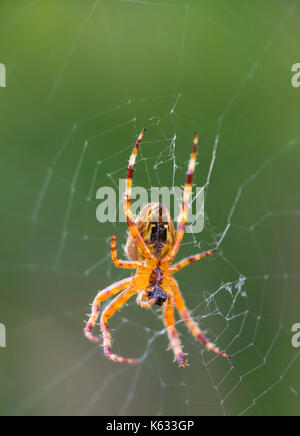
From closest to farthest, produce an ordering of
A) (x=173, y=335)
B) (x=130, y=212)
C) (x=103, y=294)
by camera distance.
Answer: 1. (x=130, y=212)
2. (x=103, y=294)
3. (x=173, y=335)

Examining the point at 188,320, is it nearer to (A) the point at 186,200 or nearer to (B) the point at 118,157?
(A) the point at 186,200

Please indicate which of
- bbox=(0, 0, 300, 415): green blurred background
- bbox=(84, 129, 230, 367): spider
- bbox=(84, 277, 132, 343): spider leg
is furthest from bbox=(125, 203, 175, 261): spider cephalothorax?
bbox=(0, 0, 300, 415): green blurred background

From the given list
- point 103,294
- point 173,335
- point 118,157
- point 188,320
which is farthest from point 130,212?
point 118,157

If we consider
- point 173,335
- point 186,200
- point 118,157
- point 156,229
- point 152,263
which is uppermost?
point 118,157

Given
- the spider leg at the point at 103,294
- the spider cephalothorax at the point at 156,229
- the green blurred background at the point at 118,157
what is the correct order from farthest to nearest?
the green blurred background at the point at 118,157, the spider leg at the point at 103,294, the spider cephalothorax at the point at 156,229

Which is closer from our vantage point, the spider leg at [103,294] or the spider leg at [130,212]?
the spider leg at [130,212]

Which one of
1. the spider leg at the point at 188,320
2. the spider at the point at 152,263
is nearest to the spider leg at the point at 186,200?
the spider at the point at 152,263

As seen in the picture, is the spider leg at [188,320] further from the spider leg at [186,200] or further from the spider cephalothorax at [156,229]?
the spider leg at [186,200]
